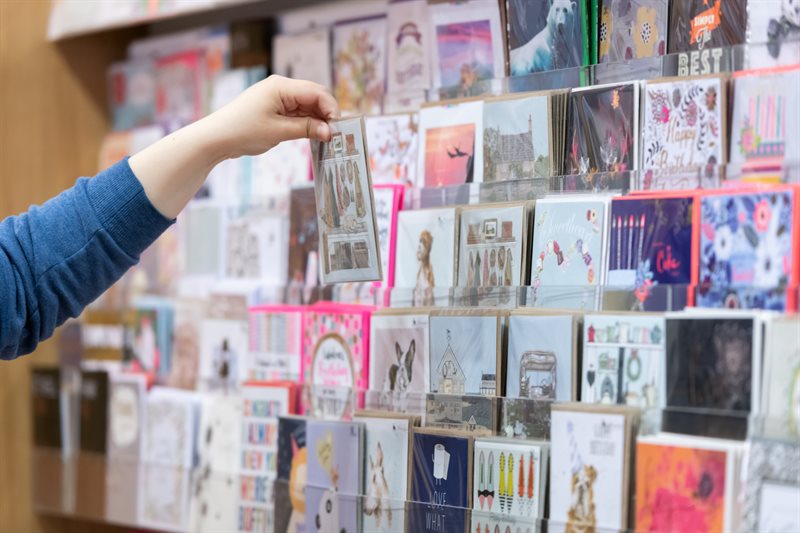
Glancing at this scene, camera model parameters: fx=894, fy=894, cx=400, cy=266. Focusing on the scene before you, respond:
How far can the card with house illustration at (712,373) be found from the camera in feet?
3.90

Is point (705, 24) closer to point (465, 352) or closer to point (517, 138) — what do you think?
point (517, 138)

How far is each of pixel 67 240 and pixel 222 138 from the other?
0.29 metres

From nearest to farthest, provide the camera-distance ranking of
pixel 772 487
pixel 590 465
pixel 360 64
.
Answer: pixel 772 487 < pixel 590 465 < pixel 360 64

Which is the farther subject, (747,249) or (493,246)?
(493,246)

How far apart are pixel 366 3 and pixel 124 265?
0.79 meters

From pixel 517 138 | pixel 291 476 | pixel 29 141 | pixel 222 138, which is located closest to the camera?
pixel 222 138

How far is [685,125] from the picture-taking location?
53.7 inches

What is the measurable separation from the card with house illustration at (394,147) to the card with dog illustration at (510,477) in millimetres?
535

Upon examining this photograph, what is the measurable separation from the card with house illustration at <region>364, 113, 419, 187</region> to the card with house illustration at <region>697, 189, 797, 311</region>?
0.59m

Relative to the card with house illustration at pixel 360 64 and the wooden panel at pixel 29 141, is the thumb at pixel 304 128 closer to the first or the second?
the card with house illustration at pixel 360 64

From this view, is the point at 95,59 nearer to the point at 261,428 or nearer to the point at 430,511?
the point at 261,428

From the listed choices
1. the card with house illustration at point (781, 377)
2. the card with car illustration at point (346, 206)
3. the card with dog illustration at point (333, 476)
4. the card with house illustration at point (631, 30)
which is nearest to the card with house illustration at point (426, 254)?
the card with car illustration at point (346, 206)

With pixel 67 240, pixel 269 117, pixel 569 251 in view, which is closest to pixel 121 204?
pixel 67 240

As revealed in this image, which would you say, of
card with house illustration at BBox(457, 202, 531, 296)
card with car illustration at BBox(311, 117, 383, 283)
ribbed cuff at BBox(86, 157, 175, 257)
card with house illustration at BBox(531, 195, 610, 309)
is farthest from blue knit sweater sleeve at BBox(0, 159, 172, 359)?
card with house illustration at BBox(531, 195, 610, 309)
